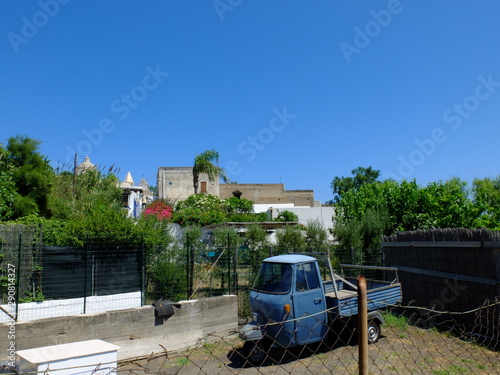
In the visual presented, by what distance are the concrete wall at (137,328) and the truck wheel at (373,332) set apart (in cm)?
347

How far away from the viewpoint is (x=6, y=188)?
1359 centimetres

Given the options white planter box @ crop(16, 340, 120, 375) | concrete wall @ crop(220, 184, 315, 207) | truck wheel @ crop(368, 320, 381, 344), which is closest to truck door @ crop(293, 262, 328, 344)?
truck wheel @ crop(368, 320, 381, 344)

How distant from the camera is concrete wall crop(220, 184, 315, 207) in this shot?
58750 millimetres

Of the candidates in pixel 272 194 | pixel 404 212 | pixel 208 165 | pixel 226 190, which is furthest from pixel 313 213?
pixel 226 190

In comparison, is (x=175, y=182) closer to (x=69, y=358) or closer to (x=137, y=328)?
(x=137, y=328)

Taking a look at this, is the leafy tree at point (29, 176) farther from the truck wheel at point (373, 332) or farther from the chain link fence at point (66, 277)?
the truck wheel at point (373, 332)

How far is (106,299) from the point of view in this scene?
925cm

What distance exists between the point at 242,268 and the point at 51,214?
8561 mm

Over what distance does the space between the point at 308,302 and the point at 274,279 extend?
0.84m

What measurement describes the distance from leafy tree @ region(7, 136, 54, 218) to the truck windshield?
9.92m

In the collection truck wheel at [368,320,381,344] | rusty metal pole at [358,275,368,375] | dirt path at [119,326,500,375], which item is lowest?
dirt path at [119,326,500,375]

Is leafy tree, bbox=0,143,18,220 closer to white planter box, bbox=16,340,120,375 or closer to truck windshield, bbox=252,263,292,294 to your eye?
truck windshield, bbox=252,263,292,294

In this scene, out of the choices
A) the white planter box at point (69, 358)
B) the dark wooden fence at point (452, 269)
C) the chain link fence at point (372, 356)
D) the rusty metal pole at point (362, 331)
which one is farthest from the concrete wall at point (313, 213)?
the rusty metal pole at point (362, 331)

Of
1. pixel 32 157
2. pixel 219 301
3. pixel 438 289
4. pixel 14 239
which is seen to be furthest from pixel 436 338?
pixel 32 157
